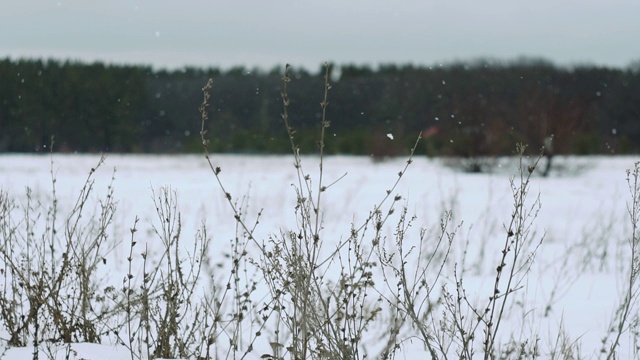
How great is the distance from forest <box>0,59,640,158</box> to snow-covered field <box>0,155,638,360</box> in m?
1.09

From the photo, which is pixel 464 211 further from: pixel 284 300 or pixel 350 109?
pixel 350 109

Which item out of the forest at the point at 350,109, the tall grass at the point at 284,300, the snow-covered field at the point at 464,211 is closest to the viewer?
the tall grass at the point at 284,300

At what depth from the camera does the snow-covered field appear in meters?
5.14

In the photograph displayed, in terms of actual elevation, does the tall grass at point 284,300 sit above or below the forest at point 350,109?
below

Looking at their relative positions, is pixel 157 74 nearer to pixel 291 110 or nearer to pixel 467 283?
pixel 291 110

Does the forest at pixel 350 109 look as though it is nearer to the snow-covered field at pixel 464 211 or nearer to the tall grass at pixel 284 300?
the snow-covered field at pixel 464 211

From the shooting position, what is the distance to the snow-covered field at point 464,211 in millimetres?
5137

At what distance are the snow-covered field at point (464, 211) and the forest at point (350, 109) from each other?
1093 mm

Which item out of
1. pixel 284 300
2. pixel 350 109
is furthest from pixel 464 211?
pixel 350 109

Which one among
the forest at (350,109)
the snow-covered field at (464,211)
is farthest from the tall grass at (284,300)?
the forest at (350,109)

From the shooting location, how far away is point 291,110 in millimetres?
34000

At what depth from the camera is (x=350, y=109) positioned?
112ft

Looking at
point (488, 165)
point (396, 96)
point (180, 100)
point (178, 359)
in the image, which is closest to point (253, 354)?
point (178, 359)

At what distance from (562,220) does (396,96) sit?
69.1 ft
